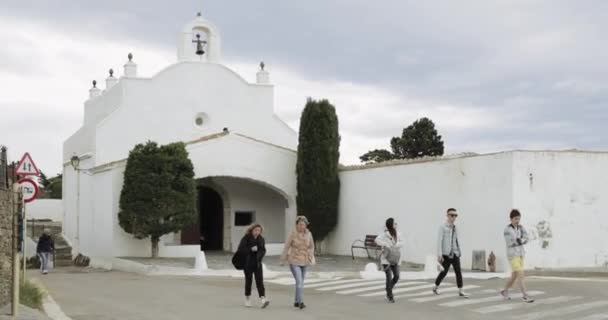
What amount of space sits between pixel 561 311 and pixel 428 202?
1059 centimetres

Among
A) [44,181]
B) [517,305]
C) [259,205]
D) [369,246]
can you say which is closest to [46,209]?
[259,205]

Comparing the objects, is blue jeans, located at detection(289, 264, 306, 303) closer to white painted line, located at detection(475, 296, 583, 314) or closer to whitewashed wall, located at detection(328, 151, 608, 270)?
white painted line, located at detection(475, 296, 583, 314)

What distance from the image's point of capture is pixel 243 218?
31.5 m

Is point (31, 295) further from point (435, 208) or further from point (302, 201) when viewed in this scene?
point (302, 201)

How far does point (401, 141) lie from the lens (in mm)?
52344

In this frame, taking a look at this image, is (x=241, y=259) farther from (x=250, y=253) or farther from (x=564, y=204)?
(x=564, y=204)

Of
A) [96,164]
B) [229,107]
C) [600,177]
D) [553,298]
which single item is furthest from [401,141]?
[553,298]

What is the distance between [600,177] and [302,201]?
10.7 metres

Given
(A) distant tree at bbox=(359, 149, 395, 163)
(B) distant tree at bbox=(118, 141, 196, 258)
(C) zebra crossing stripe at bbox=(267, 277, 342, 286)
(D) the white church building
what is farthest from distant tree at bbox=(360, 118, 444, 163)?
(C) zebra crossing stripe at bbox=(267, 277, 342, 286)

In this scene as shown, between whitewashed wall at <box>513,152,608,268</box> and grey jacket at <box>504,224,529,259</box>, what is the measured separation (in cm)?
623

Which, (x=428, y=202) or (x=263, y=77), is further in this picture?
(x=263, y=77)

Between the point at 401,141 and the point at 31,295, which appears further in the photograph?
the point at 401,141

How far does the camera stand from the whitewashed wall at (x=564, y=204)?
2050 cm

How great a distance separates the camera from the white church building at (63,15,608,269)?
2083 centimetres
